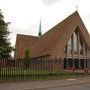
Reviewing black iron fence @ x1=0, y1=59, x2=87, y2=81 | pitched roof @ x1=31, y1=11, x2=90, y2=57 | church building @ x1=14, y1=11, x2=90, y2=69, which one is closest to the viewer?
black iron fence @ x1=0, y1=59, x2=87, y2=81

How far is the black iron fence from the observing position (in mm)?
18719

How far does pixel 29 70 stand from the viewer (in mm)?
20344

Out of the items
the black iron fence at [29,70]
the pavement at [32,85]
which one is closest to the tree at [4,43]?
the black iron fence at [29,70]

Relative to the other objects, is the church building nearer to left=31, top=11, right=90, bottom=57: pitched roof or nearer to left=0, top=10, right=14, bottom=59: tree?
left=31, top=11, right=90, bottom=57: pitched roof

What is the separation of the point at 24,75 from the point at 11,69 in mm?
1301

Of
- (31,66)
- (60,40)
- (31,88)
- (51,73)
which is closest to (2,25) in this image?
(31,66)

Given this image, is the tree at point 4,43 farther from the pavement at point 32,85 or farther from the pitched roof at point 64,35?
the pitched roof at point 64,35

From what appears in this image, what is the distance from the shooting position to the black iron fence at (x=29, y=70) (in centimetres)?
1872

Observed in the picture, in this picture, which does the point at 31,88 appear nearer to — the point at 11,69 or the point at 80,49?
the point at 11,69

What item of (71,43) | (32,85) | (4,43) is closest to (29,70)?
(4,43)

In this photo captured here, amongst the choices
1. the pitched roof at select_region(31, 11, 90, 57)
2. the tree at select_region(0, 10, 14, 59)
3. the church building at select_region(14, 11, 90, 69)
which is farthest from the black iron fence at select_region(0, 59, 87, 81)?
the church building at select_region(14, 11, 90, 69)

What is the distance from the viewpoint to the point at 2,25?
72.1 ft

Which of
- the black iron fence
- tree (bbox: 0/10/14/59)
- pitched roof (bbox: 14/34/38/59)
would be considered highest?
pitched roof (bbox: 14/34/38/59)

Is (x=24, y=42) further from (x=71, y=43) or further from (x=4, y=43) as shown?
(x=4, y=43)
